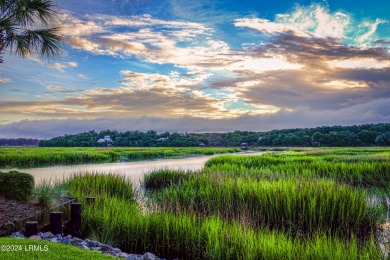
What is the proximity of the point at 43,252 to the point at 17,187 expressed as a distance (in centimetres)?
498

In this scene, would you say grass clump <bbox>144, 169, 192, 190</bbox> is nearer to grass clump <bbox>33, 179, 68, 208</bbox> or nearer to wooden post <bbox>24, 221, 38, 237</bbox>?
grass clump <bbox>33, 179, 68, 208</bbox>

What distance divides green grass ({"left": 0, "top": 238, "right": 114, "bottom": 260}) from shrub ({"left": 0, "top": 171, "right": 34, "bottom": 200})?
3.74 m

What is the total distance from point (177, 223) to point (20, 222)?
3806mm

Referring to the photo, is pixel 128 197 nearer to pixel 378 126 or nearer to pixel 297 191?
pixel 297 191

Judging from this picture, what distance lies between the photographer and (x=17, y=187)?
1115 cm

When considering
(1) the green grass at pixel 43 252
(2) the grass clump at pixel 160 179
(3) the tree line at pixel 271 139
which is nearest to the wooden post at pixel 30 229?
(1) the green grass at pixel 43 252

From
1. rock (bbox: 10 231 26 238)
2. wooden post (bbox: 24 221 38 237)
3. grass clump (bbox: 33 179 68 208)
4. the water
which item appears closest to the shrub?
grass clump (bbox: 33 179 68 208)

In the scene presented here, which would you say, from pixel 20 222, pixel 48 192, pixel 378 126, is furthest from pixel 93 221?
pixel 378 126

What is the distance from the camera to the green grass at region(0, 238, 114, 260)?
659 centimetres

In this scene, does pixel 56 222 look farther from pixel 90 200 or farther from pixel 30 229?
pixel 90 200

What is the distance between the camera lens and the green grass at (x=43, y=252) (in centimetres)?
659

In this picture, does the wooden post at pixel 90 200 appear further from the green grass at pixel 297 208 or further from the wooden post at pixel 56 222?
the wooden post at pixel 56 222

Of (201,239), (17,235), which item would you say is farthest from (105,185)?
(201,239)

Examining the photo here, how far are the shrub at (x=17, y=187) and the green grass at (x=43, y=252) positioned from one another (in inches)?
147
